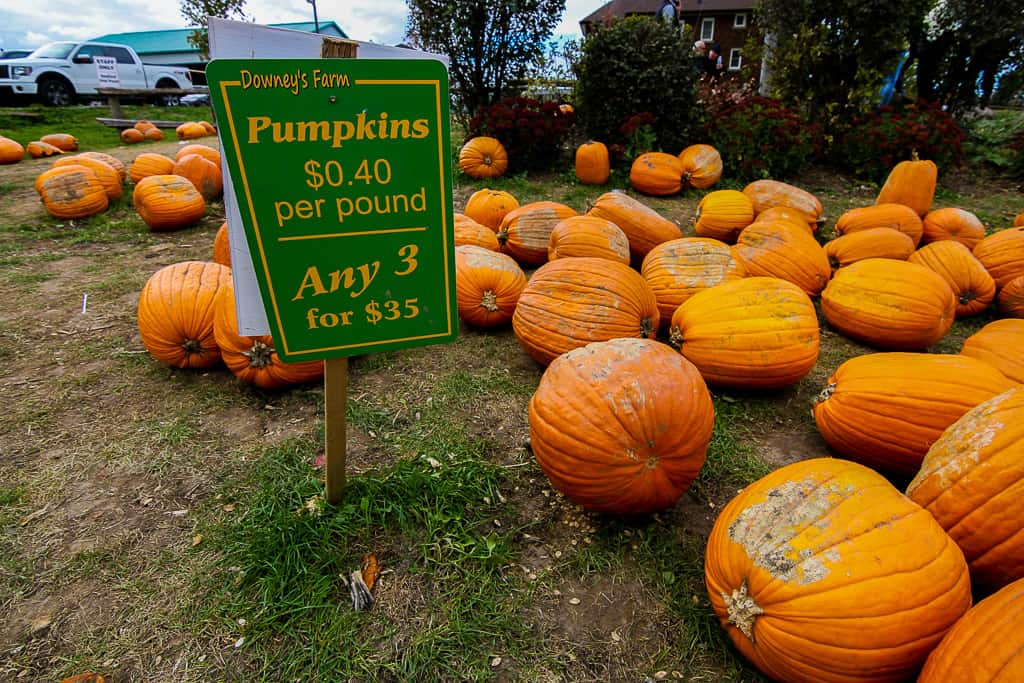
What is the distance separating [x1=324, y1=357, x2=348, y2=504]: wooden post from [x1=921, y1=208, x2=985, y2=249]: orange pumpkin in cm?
515

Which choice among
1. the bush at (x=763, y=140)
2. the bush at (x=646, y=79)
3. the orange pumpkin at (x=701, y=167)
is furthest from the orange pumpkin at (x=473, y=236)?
the bush at (x=763, y=140)

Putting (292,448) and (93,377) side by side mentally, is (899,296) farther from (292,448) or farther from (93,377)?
(93,377)

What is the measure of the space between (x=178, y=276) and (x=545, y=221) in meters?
2.58

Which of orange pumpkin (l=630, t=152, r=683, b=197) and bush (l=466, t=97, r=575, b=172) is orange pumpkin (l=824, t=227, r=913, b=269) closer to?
orange pumpkin (l=630, t=152, r=683, b=197)

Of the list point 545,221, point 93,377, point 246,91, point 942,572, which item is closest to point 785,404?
point 942,572

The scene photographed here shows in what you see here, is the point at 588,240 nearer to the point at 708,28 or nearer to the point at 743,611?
the point at 743,611

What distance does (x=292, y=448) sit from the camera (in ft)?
7.82

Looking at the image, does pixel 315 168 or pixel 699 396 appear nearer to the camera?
pixel 315 168

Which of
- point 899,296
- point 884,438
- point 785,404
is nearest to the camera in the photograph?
point 884,438

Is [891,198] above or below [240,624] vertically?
above

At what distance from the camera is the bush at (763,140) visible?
270 inches

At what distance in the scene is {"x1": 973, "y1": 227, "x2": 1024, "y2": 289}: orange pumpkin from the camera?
363 cm

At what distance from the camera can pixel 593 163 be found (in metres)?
6.96

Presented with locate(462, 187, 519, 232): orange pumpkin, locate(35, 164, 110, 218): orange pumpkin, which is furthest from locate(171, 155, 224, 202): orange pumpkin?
locate(462, 187, 519, 232): orange pumpkin
